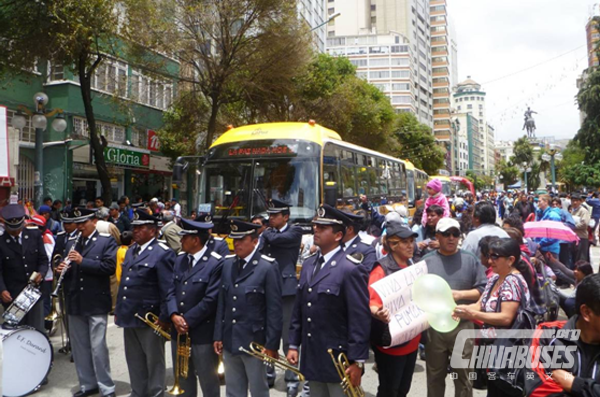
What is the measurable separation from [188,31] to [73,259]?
15.1 metres

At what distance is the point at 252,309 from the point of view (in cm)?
410

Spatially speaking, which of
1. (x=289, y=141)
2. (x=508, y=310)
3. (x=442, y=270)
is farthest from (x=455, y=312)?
(x=289, y=141)

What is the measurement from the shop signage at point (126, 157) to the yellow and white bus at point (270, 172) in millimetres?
12512

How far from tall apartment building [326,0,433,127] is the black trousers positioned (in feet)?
252

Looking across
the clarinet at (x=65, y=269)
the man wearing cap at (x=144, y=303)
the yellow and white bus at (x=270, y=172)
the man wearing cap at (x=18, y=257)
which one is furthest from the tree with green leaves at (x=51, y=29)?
the man wearing cap at (x=144, y=303)

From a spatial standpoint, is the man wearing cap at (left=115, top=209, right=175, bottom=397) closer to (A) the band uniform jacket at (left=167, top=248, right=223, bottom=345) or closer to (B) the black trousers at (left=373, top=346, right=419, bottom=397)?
(A) the band uniform jacket at (left=167, top=248, right=223, bottom=345)

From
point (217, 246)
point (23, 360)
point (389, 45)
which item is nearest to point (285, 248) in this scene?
point (217, 246)

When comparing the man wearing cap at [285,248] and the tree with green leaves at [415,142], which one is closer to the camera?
the man wearing cap at [285,248]

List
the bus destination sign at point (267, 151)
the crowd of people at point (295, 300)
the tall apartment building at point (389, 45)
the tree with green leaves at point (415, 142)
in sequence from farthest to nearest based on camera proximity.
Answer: the tall apartment building at point (389, 45), the tree with green leaves at point (415, 142), the bus destination sign at point (267, 151), the crowd of people at point (295, 300)

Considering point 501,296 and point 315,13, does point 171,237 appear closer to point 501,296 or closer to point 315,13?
point 501,296

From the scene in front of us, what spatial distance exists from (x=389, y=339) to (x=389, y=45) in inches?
3274

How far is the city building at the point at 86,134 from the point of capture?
19.8 metres

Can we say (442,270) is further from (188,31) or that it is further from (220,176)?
(188,31)

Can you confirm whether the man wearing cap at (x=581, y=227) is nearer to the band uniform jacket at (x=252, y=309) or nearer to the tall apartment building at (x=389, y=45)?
the band uniform jacket at (x=252, y=309)
